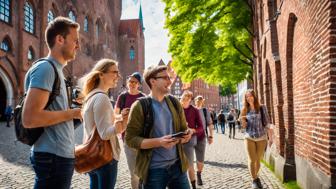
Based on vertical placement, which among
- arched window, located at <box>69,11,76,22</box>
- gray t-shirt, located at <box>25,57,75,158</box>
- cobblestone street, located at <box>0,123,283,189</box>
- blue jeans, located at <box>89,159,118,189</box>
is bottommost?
cobblestone street, located at <box>0,123,283,189</box>

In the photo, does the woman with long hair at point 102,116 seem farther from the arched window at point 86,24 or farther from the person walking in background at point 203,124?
the arched window at point 86,24

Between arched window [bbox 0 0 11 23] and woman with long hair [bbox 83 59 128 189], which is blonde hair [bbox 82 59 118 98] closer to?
woman with long hair [bbox 83 59 128 189]

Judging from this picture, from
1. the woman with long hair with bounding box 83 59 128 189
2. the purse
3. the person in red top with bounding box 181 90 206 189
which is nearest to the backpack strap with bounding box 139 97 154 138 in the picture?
the woman with long hair with bounding box 83 59 128 189

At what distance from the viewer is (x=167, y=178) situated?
118 inches

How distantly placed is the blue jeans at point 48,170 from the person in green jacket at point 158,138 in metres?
0.71

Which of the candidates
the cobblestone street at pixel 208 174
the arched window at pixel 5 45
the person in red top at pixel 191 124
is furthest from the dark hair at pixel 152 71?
the arched window at pixel 5 45

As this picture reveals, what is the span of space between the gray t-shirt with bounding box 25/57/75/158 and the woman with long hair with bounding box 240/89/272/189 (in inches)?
182

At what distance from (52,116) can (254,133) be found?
4896 millimetres

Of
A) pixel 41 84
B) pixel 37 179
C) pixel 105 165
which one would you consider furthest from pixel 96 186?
pixel 41 84

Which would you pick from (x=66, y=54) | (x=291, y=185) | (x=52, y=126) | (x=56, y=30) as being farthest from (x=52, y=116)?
(x=291, y=185)

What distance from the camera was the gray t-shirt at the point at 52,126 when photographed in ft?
7.64

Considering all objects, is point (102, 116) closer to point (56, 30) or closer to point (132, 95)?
point (56, 30)

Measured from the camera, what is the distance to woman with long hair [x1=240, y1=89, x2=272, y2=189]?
6.54 m

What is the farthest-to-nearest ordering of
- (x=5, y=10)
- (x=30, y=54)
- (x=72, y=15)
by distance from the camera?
(x=72, y=15) → (x=30, y=54) → (x=5, y=10)
